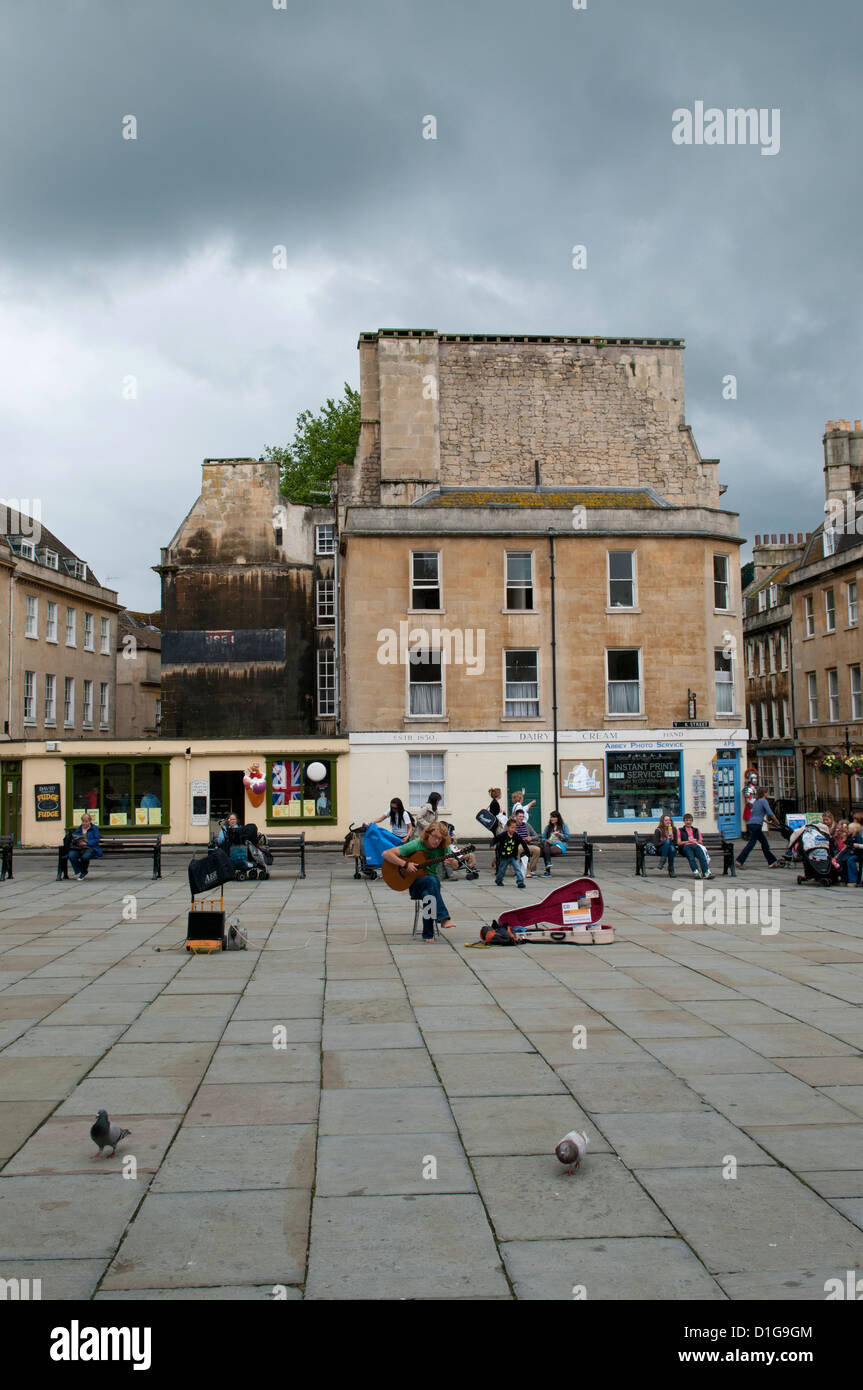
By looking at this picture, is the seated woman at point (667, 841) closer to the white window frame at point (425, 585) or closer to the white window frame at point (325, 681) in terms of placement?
the white window frame at point (425, 585)

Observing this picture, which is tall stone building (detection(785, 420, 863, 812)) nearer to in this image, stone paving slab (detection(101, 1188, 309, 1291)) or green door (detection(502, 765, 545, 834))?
green door (detection(502, 765, 545, 834))

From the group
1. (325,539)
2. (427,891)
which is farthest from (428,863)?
(325,539)

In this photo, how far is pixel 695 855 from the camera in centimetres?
2291

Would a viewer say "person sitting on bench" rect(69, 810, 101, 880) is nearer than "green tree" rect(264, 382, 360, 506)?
Yes

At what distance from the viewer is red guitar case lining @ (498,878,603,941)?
14078 mm

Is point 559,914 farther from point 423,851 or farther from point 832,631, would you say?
point 832,631

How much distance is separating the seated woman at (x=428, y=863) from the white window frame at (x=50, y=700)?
34.4 metres

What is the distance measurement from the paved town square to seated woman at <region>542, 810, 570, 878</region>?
34.0 ft

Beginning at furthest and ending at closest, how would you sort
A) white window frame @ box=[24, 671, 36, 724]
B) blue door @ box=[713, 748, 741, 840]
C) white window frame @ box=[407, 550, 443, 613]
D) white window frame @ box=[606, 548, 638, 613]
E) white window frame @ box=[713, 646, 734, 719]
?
white window frame @ box=[24, 671, 36, 724], white window frame @ box=[713, 646, 734, 719], white window frame @ box=[606, 548, 638, 613], blue door @ box=[713, 748, 741, 840], white window frame @ box=[407, 550, 443, 613]

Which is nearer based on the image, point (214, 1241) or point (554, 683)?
point (214, 1241)

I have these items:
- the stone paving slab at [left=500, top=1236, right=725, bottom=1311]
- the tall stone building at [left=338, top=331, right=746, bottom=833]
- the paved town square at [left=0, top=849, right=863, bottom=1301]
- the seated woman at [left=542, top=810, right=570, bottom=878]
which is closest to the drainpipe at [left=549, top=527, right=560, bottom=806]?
the tall stone building at [left=338, top=331, right=746, bottom=833]

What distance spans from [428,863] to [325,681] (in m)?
32.7
